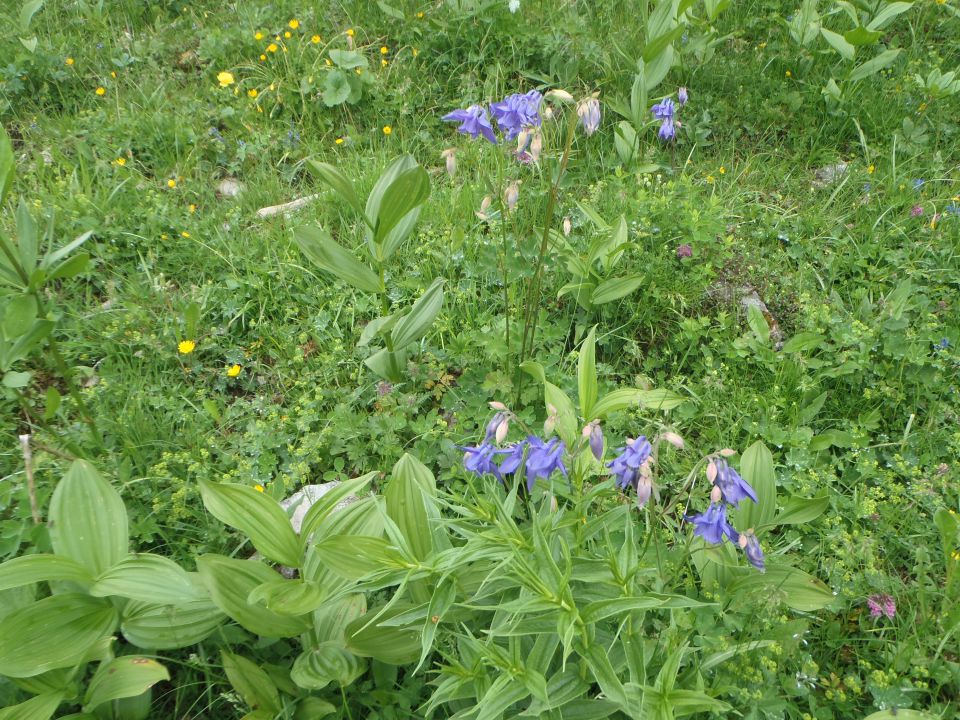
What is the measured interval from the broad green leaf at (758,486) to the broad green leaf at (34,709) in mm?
1861

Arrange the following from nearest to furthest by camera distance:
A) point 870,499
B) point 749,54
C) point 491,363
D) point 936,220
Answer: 1. point 870,499
2. point 491,363
3. point 936,220
4. point 749,54

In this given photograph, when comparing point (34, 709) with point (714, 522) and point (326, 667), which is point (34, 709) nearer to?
point (326, 667)

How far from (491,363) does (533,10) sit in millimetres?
2563

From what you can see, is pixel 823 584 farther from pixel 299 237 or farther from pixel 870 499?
pixel 299 237

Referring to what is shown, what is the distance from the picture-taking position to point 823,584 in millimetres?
2045

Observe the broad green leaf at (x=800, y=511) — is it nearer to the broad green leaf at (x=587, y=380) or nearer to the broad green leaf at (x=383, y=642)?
the broad green leaf at (x=587, y=380)

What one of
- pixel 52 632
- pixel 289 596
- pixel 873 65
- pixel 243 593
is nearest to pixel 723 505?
pixel 289 596

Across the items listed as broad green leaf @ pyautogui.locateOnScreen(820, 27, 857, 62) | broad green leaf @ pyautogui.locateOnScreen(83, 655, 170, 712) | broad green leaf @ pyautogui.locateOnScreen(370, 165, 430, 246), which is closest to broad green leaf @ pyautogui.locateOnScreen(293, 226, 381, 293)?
Result: broad green leaf @ pyautogui.locateOnScreen(370, 165, 430, 246)

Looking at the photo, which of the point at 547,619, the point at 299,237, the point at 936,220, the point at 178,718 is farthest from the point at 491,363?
the point at 936,220

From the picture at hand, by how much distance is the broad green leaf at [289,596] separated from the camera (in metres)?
1.74

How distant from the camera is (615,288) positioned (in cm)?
280

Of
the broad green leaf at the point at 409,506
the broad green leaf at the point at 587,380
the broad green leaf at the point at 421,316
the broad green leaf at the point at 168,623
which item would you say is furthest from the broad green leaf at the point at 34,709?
the broad green leaf at the point at 587,380

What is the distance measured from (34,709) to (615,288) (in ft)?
7.23

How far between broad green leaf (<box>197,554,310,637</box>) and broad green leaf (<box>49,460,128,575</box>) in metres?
0.28
